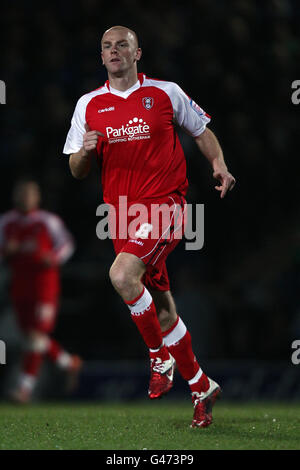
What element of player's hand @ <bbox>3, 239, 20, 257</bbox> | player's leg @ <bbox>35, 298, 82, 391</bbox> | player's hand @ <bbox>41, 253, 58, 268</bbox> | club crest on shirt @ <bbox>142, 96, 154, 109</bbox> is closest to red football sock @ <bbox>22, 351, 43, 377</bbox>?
player's leg @ <bbox>35, 298, 82, 391</bbox>

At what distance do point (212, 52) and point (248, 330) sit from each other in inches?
183

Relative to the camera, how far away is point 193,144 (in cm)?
1222

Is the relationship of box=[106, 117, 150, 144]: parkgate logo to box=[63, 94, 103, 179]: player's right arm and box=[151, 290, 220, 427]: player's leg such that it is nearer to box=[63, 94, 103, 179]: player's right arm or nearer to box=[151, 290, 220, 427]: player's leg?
box=[63, 94, 103, 179]: player's right arm

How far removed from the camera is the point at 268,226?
12.8 metres

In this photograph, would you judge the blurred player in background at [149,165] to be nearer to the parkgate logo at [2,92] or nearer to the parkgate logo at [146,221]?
the parkgate logo at [146,221]

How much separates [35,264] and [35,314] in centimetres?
59

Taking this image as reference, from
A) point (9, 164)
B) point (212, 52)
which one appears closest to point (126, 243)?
point (9, 164)

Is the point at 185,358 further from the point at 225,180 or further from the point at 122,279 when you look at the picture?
the point at 225,180

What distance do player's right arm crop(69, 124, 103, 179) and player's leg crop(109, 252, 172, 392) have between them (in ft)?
2.07

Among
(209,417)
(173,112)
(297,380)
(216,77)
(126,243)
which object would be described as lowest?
(297,380)

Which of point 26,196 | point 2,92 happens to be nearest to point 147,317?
point 26,196

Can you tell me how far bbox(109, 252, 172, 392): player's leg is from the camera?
15.8ft

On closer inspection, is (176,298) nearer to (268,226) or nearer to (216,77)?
(268,226)

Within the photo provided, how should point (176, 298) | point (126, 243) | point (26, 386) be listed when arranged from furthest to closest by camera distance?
point (176, 298), point (26, 386), point (126, 243)
